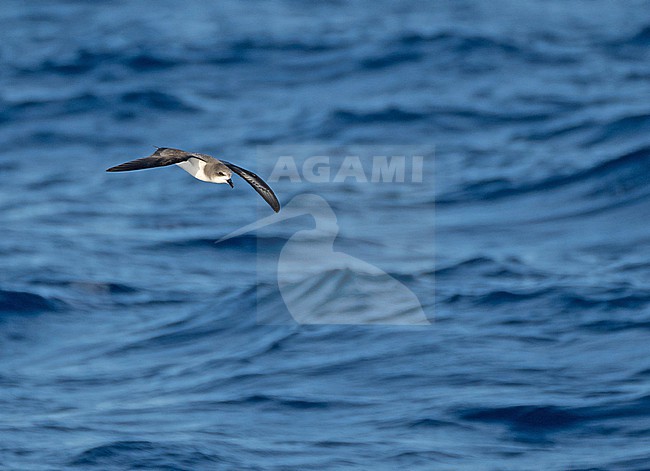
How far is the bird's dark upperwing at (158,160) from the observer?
19.5 ft

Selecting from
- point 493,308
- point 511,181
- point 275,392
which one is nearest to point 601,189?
point 511,181


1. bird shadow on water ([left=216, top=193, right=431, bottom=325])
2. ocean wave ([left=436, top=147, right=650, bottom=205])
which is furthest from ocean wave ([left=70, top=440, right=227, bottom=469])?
ocean wave ([left=436, top=147, right=650, bottom=205])

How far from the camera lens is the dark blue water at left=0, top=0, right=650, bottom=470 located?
10.1 m

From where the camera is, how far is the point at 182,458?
31.7 ft

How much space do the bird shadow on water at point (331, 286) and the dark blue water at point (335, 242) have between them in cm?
5

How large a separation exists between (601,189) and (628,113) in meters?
2.44

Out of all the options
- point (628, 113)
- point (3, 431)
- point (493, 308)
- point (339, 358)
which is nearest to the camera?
point (3, 431)

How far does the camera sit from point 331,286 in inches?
511

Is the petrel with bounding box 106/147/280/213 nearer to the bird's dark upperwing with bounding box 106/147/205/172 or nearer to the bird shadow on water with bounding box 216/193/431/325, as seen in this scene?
the bird's dark upperwing with bounding box 106/147/205/172

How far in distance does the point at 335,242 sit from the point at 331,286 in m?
1.24

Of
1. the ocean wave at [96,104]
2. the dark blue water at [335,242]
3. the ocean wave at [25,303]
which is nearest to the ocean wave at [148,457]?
the dark blue water at [335,242]

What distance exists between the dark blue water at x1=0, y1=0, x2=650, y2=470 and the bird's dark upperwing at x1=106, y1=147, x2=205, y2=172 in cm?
382

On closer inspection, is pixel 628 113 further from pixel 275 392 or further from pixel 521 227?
pixel 275 392

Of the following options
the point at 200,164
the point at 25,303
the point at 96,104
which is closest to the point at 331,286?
the point at 25,303
